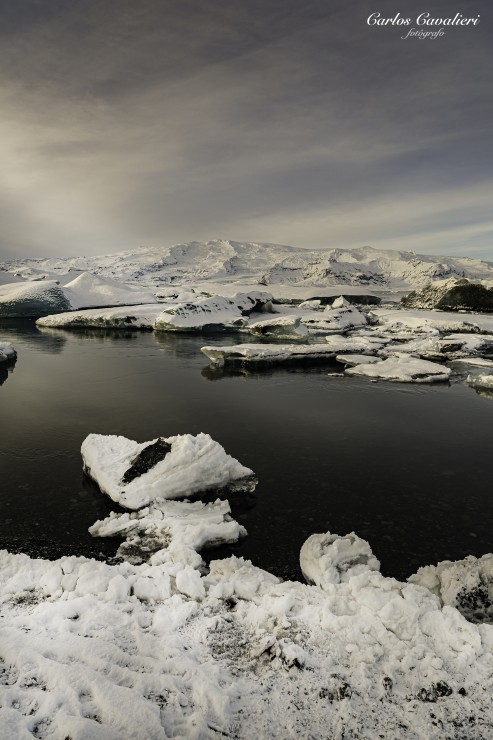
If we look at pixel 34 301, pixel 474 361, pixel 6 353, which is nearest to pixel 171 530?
pixel 6 353

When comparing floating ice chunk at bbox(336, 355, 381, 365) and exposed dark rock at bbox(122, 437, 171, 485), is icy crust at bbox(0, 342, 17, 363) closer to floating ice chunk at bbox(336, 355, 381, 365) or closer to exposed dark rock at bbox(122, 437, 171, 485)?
exposed dark rock at bbox(122, 437, 171, 485)

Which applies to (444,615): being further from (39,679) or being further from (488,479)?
(488,479)

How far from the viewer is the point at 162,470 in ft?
21.3

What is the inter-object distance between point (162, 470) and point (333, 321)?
86.0 feet

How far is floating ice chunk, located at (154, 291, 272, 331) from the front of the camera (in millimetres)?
28641

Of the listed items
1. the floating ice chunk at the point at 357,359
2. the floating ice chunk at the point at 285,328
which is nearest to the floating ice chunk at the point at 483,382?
the floating ice chunk at the point at 357,359

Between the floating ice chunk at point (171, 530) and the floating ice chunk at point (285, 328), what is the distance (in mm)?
20688

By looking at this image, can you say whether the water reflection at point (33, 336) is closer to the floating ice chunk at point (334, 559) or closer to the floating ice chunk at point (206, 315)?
the floating ice chunk at point (206, 315)

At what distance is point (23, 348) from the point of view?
2211 cm

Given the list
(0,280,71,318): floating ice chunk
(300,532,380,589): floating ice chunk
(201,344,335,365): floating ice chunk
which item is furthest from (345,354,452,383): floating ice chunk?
(0,280,71,318): floating ice chunk

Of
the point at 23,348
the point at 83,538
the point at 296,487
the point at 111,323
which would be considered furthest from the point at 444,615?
the point at 111,323

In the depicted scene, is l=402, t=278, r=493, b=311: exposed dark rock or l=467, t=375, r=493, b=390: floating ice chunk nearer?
l=467, t=375, r=493, b=390: floating ice chunk

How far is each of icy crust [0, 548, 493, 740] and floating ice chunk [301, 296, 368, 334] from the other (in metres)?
25.2

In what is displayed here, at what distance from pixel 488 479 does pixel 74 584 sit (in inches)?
263
